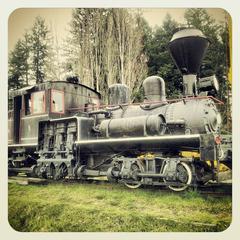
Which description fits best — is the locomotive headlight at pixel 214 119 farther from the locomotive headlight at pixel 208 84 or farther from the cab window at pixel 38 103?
the cab window at pixel 38 103

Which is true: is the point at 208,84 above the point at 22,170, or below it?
above

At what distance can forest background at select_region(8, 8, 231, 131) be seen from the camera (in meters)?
3.60

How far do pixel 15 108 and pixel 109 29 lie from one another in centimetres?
152

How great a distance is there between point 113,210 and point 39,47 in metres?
1.83

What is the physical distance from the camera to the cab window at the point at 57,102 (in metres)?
4.43

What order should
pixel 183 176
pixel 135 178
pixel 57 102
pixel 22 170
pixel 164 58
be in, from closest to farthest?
pixel 183 176 → pixel 164 58 → pixel 135 178 → pixel 22 170 → pixel 57 102

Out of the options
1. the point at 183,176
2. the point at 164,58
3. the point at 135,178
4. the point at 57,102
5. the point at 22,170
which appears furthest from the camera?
the point at 57,102

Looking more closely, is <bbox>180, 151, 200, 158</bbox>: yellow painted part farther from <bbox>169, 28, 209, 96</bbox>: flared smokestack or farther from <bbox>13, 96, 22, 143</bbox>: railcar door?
<bbox>13, 96, 22, 143</bbox>: railcar door

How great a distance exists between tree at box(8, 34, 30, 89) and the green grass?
42.4 inches

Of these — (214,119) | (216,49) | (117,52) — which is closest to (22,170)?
(117,52)

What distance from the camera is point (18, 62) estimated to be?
3734 mm

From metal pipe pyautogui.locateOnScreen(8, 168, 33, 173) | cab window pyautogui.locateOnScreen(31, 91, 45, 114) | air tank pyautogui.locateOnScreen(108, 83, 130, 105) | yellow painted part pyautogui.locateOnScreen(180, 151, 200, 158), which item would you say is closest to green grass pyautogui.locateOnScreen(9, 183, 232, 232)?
metal pipe pyautogui.locateOnScreen(8, 168, 33, 173)

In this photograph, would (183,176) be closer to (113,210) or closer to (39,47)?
(113,210)
